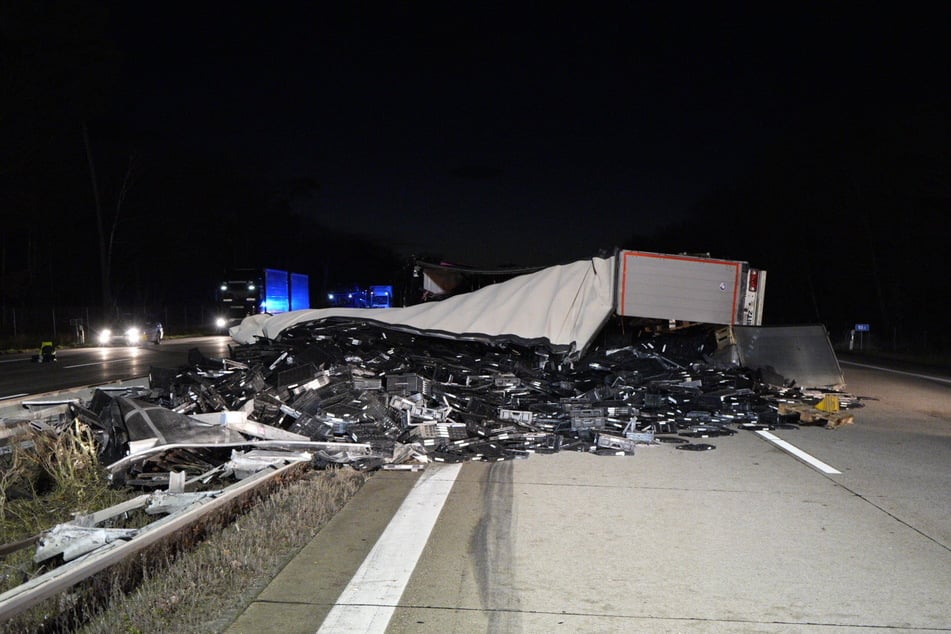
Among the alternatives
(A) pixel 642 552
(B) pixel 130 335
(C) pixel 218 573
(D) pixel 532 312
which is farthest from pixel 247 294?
(A) pixel 642 552

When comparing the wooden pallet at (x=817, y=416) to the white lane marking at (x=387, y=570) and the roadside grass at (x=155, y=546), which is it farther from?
the roadside grass at (x=155, y=546)

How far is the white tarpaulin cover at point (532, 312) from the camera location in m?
11.4

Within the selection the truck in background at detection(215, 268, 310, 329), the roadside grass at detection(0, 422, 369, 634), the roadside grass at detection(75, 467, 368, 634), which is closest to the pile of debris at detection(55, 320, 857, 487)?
the roadside grass at detection(0, 422, 369, 634)

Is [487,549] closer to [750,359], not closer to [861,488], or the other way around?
[861,488]

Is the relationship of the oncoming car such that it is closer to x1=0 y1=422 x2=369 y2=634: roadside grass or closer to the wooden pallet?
x1=0 y1=422 x2=369 y2=634: roadside grass

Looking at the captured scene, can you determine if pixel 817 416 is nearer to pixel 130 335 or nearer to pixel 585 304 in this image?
pixel 585 304

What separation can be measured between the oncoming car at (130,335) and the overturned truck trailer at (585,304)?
80.6 feet

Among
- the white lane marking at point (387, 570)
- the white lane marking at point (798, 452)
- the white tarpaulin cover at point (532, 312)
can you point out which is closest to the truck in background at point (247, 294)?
the white tarpaulin cover at point (532, 312)

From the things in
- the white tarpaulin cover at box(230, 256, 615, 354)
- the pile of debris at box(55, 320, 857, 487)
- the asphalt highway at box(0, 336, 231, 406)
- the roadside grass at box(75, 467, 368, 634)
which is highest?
the white tarpaulin cover at box(230, 256, 615, 354)

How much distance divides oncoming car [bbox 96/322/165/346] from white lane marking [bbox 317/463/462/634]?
30.9 meters

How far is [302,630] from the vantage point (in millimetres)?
3834

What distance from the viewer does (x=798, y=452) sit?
9008mm

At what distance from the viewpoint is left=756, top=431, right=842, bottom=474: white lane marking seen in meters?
7.97

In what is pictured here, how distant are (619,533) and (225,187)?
204 feet
